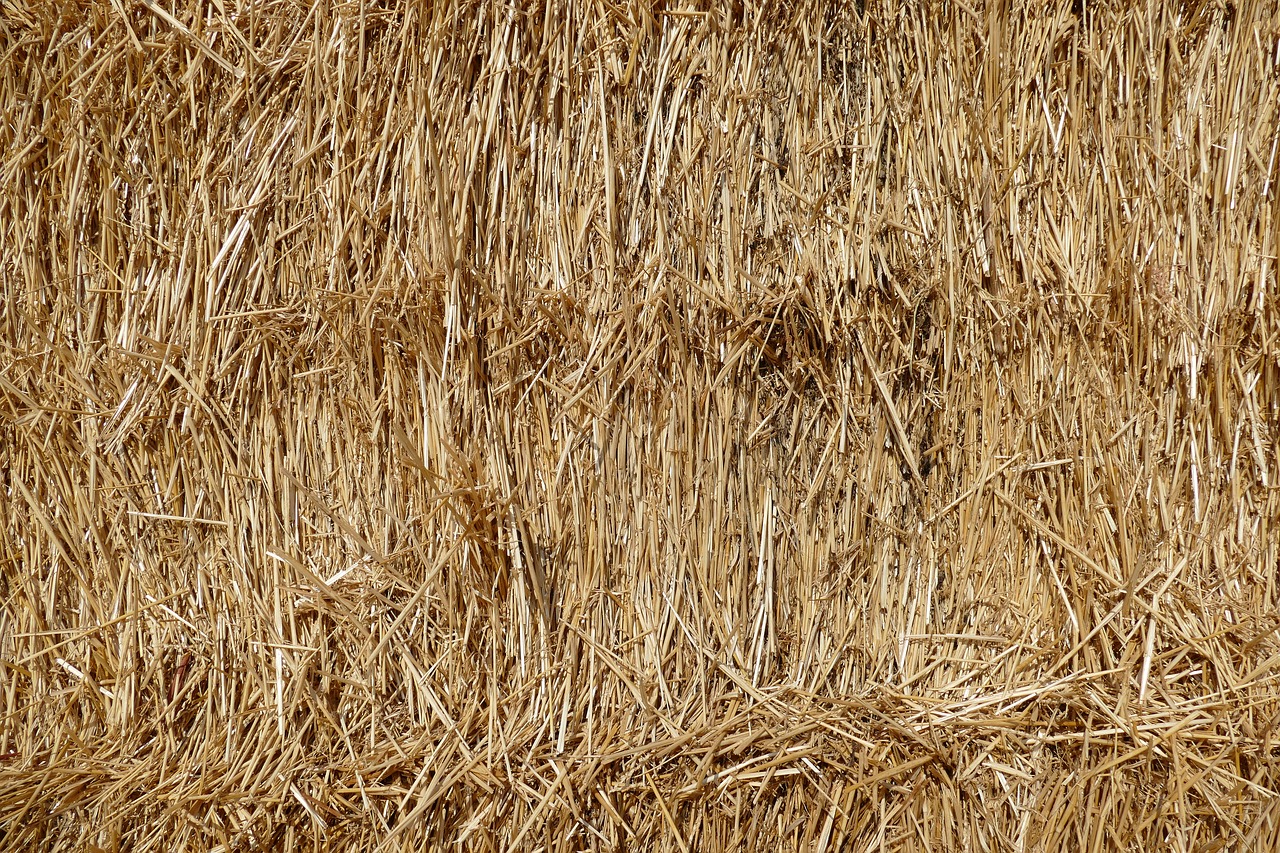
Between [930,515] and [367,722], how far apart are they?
699mm

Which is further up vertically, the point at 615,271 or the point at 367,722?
the point at 615,271

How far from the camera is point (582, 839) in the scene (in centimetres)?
91

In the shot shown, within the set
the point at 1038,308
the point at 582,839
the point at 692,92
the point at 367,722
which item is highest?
the point at 692,92

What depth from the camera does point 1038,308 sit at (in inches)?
37.0

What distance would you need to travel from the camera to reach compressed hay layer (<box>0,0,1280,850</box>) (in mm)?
919

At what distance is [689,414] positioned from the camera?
935mm

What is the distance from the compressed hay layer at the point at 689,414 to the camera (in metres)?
0.92

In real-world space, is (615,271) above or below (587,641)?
above

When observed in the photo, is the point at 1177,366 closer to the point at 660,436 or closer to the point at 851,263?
the point at 851,263

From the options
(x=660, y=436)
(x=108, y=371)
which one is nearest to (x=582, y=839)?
(x=660, y=436)

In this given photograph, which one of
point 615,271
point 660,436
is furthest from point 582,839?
point 615,271

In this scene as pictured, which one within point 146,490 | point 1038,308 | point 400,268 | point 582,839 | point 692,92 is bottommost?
point 582,839

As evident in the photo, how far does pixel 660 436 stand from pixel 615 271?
0.64 feet

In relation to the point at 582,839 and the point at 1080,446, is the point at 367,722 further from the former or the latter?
the point at 1080,446
